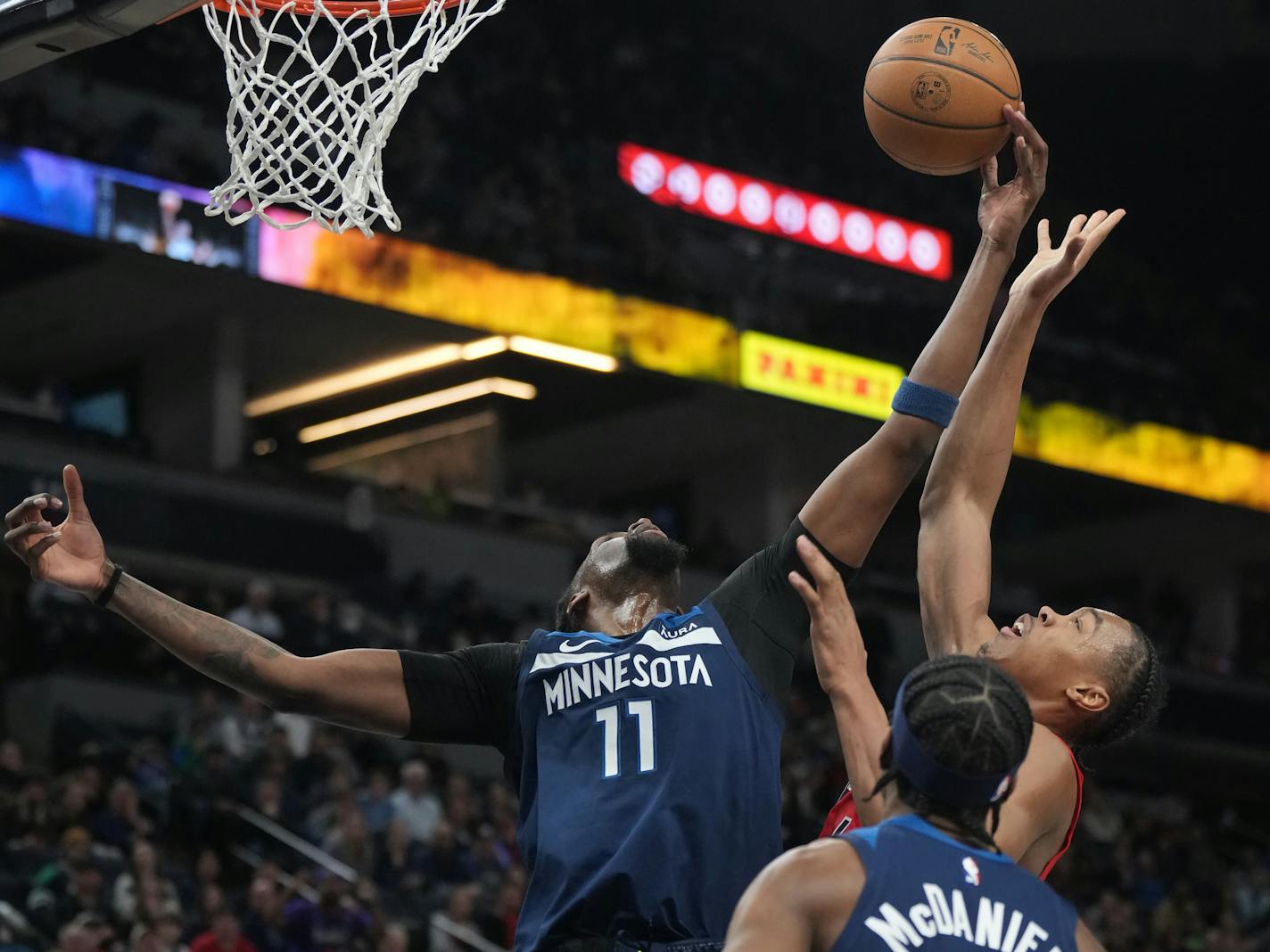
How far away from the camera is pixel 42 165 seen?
15.7 metres

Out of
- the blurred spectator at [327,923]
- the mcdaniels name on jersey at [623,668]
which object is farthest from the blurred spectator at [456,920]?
the mcdaniels name on jersey at [623,668]

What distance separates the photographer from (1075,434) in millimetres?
21484

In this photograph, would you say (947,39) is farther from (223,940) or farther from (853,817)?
(223,940)

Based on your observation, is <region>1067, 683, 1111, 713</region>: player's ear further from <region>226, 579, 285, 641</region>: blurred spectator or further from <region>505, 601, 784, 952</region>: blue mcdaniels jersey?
<region>226, 579, 285, 641</region>: blurred spectator

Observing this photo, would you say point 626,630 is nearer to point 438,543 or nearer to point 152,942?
point 152,942

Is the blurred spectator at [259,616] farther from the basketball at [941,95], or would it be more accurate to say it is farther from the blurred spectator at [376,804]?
the basketball at [941,95]

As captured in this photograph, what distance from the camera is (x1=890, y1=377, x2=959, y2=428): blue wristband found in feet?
12.9

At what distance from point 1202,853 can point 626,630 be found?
14711 millimetres

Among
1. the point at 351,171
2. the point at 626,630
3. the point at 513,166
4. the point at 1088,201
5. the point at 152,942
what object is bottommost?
the point at 152,942

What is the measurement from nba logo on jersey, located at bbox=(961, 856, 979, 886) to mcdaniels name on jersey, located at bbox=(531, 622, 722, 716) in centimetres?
112

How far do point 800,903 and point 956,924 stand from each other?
232 mm

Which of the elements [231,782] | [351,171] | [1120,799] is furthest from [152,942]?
[1120,799]

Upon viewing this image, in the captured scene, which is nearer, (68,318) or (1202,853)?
(1202,853)

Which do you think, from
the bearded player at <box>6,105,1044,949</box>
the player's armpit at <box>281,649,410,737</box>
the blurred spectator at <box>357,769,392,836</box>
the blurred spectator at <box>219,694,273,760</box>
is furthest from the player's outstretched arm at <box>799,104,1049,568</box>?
the blurred spectator at <box>219,694,273,760</box>
